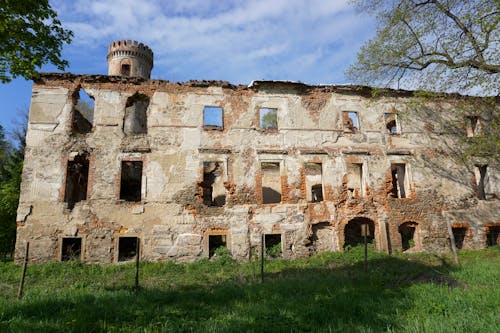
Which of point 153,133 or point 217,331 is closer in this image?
point 217,331

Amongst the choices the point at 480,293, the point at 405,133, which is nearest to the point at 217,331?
the point at 480,293

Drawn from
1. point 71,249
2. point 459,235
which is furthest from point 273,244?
point 459,235

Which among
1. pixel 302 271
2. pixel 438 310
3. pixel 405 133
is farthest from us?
pixel 405 133

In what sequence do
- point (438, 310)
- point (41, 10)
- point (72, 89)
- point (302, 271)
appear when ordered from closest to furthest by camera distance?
point (438, 310)
point (41, 10)
point (302, 271)
point (72, 89)

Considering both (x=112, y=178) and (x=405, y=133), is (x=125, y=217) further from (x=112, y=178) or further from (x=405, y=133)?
(x=405, y=133)

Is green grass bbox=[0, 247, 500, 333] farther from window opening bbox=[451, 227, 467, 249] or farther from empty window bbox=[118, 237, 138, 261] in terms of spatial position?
window opening bbox=[451, 227, 467, 249]

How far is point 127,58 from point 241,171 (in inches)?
650

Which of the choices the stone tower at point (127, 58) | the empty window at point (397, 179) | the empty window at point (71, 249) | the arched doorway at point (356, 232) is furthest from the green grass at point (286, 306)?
the stone tower at point (127, 58)

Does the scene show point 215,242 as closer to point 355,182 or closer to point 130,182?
point 130,182

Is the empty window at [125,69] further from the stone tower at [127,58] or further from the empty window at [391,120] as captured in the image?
the empty window at [391,120]

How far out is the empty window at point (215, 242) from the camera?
45.5ft

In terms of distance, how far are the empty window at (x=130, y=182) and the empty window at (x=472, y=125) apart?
52.6ft

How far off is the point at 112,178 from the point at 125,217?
1.64m

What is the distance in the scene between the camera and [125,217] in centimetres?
1319
